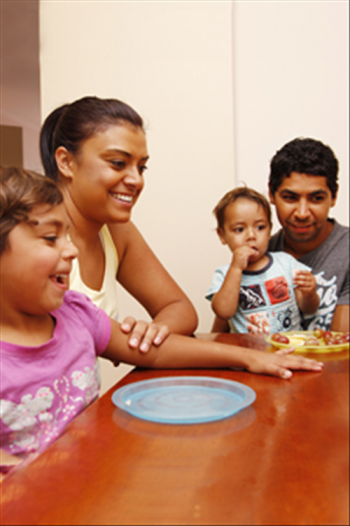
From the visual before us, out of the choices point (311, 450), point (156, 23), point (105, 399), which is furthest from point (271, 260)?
point (156, 23)

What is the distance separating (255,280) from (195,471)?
1.13 m

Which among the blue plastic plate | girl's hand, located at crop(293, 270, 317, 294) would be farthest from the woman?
the blue plastic plate

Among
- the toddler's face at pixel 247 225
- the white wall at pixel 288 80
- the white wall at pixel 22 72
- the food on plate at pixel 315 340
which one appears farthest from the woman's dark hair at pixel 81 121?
the white wall at pixel 288 80

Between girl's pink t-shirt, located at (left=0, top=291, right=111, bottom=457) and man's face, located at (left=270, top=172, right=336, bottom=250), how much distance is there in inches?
37.3

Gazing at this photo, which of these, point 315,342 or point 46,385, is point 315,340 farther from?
point 46,385

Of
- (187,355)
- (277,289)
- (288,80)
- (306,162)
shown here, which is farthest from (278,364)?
(288,80)

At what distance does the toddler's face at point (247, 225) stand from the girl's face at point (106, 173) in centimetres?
40

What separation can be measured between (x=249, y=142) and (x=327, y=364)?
1.49 m

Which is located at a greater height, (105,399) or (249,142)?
(249,142)

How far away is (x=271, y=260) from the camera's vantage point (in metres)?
1.66

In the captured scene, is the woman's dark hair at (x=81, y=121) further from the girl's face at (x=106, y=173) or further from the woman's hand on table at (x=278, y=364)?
the woman's hand on table at (x=278, y=364)

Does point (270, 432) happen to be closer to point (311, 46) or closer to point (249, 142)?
point (249, 142)

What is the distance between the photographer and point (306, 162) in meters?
1.67

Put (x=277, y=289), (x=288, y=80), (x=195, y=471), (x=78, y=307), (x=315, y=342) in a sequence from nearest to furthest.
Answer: (x=195, y=471), (x=78, y=307), (x=315, y=342), (x=277, y=289), (x=288, y=80)
